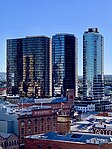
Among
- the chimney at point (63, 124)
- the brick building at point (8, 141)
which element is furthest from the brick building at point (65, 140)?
the brick building at point (8, 141)

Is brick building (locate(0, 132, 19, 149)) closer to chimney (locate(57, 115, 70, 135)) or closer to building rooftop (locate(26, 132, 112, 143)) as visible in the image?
building rooftop (locate(26, 132, 112, 143))

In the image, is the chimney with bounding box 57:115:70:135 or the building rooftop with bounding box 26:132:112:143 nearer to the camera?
the building rooftop with bounding box 26:132:112:143

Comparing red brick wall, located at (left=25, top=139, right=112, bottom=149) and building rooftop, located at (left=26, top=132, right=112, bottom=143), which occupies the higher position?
building rooftop, located at (left=26, top=132, right=112, bottom=143)

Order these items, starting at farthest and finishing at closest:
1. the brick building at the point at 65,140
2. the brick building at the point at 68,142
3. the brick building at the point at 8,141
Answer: the brick building at the point at 8,141 < the brick building at the point at 65,140 < the brick building at the point at 68,142

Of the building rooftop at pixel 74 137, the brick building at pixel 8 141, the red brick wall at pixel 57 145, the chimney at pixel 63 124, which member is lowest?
the brick building at pixel 8 141

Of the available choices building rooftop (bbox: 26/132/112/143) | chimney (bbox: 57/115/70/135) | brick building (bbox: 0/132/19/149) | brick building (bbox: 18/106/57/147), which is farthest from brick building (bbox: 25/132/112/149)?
brick building (bbox: 18/106/57/147)

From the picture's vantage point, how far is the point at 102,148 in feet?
198

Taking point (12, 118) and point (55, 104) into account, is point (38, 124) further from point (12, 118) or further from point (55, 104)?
point (55, 104)

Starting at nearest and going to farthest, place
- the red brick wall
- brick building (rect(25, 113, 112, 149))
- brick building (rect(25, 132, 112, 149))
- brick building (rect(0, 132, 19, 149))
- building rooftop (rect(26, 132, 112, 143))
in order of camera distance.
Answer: the red brick wall < brick building (rect(25, 132, 112, 149)) < brick building (rect(25, 113, 112, 149)) < building rooftop (rect(26, 132, 112, 143)) < brick building (rect(0, 132, 19, 149))

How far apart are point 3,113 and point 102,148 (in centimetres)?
→ 3538

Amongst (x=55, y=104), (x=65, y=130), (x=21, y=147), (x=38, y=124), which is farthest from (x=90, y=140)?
(x=55, y=104)

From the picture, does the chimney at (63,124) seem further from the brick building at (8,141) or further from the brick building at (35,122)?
the brick building at (35,122)

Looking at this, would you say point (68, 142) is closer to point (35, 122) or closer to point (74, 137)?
point (74, 137)

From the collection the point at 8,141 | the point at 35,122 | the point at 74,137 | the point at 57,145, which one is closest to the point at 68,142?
the point at 57,145
